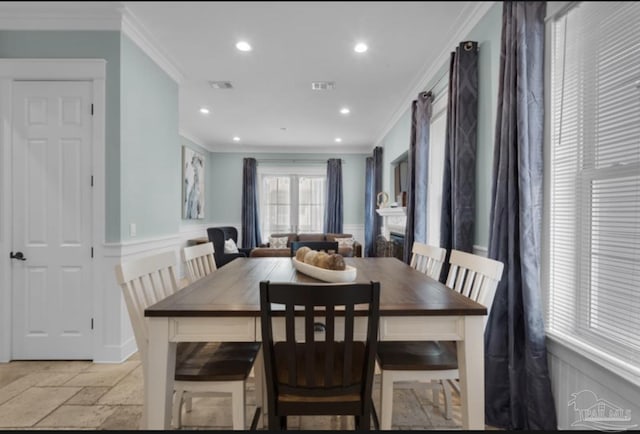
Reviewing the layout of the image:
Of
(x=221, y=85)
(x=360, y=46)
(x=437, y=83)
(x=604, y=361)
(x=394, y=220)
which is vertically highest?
(x=221, y=85)

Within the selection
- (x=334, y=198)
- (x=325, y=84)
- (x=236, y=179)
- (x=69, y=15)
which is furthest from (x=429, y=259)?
(x=236, y=179)

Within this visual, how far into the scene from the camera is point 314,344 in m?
0.96

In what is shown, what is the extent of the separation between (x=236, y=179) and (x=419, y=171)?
486 cm

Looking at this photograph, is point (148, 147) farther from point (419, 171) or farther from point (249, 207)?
point (249, 207)

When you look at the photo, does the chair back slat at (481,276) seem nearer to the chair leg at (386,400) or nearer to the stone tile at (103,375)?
the chair leg at (386,400)

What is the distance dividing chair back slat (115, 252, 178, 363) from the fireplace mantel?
2.86 meters

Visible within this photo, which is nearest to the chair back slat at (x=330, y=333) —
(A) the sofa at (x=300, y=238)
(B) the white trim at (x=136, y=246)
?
(B) the white trim at (x=136, y=246)

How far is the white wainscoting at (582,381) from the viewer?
3.23 ft

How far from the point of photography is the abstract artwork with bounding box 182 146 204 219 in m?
5.45

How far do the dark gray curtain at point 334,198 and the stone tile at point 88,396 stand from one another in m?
5.14

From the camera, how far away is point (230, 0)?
1.42 feet

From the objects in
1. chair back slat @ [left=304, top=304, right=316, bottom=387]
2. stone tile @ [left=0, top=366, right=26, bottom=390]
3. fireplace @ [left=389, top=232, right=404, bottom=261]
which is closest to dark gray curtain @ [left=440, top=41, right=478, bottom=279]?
chair back slat @ [left=304, top=304, right=316, bottom=387]

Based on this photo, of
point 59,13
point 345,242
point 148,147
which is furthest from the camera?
point 345,242

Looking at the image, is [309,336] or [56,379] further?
[56,379]
